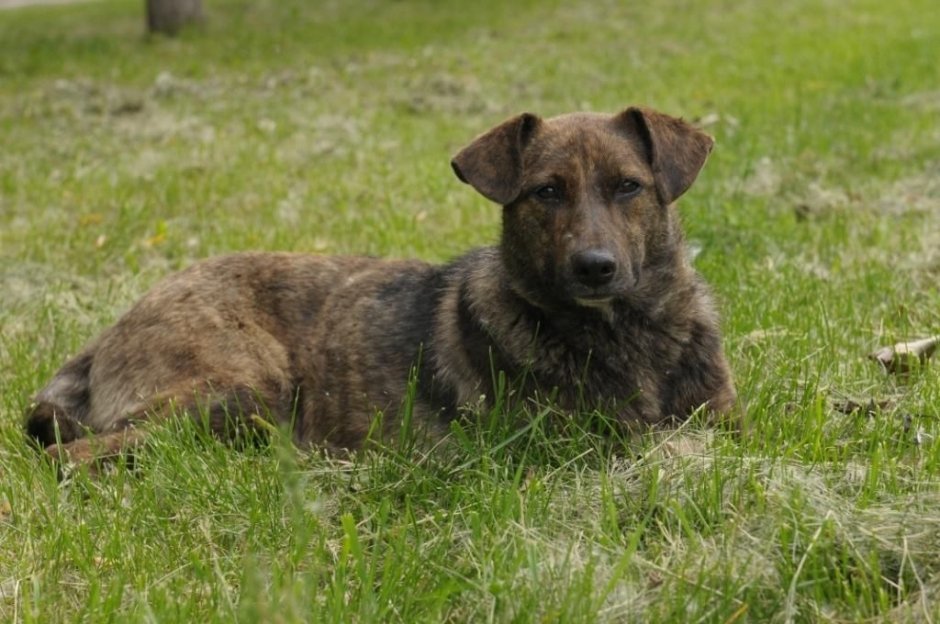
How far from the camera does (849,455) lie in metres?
3.78

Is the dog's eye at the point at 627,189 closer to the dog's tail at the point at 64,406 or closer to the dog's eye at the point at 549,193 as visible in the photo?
the dog's eye at the point at 549,193

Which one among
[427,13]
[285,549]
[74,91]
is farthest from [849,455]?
[427,13]

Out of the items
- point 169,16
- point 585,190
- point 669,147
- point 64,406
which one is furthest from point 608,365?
point 169,16

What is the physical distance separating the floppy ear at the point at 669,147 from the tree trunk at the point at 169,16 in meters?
16.4

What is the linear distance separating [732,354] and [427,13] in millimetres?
17435

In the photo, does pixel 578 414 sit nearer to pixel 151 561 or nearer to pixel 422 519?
pixel 422 519

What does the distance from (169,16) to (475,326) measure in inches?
652

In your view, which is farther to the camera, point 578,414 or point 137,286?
point 137,286

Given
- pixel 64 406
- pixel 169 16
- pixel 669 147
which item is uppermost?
pixel 669 147

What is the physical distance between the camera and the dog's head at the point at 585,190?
4.15 m

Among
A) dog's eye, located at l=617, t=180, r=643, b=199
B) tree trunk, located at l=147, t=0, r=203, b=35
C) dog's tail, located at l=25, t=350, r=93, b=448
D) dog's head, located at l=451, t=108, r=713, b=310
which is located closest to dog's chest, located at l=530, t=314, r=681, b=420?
dog's head, located at l=451, t=108, r=713, b=310

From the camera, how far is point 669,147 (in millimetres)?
4426

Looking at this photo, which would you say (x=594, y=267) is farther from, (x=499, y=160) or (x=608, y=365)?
(x=499, y=160)

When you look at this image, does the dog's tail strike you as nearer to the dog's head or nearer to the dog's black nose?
the dog's head
